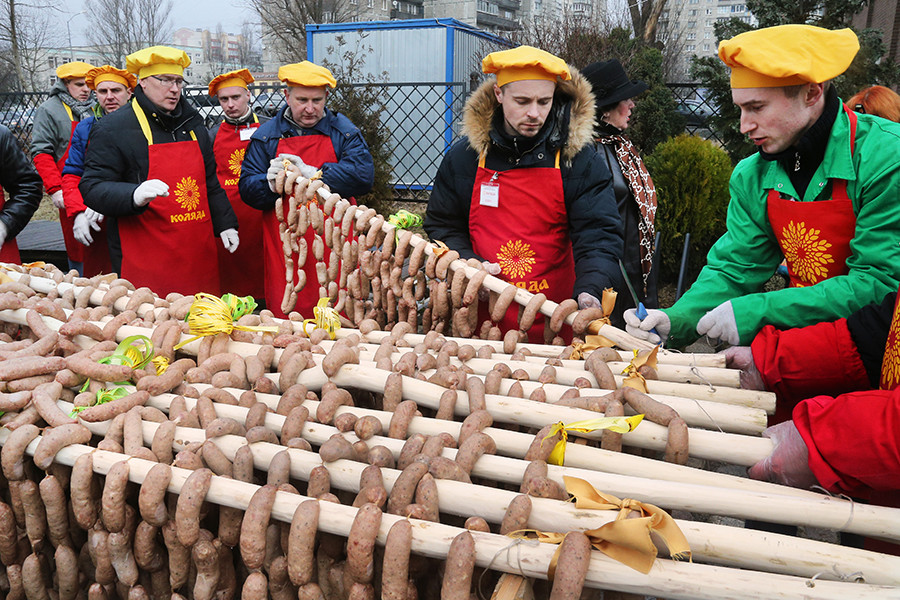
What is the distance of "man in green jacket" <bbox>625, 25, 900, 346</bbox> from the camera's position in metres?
1.62

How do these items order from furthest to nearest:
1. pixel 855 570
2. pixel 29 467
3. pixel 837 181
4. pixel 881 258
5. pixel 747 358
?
pixel 837 181, pixel 881 258, pixel 747 358, pixel 29 467, pixel 855 570

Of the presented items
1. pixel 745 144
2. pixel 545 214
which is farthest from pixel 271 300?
pixel 745 144

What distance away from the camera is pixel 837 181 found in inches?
68.5

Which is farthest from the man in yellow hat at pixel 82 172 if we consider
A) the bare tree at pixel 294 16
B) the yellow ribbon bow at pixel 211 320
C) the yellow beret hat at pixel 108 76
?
the bare tree at pixel 294 16

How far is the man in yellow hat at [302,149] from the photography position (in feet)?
11.5

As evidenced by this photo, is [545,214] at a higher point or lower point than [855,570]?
higher

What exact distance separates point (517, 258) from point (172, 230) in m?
1.99

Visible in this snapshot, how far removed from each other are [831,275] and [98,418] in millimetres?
1820

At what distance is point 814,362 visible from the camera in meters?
1.47

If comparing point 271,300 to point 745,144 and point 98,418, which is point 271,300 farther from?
point 745,144

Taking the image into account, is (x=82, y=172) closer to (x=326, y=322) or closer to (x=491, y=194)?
(x=491, y=194)

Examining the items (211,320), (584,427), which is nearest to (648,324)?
(584,427)

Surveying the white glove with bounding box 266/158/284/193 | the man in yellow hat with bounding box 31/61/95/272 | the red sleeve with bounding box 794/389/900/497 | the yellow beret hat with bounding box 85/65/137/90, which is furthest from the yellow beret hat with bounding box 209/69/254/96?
the red sleeve with bounding box 794/389/900/497

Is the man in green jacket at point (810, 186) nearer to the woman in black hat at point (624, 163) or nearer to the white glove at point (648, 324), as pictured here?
the white glove at point (648, 324)
